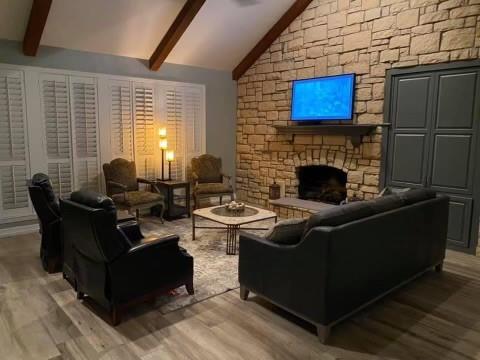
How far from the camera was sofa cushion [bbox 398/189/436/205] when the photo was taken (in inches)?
124

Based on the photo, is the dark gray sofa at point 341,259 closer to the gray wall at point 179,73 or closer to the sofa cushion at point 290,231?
the sofa cushion at point 290,231

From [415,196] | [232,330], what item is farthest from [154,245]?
[415,196]

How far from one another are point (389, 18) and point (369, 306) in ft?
12.2

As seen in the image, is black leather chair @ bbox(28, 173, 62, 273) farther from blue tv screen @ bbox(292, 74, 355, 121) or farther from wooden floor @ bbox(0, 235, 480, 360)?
blue tv screen @ bbox(292, 74, 355, 121)

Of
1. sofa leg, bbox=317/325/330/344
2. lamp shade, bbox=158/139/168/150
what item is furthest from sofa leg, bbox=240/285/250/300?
lamp shade, bbox=158/139/168/150

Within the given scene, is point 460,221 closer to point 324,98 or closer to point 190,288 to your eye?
point 324,98

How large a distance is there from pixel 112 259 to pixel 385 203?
2167 mm

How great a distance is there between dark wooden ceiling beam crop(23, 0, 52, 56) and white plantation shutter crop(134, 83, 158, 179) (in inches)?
57.9

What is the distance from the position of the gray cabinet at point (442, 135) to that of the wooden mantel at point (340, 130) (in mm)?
334

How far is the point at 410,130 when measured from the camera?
4.58 metres

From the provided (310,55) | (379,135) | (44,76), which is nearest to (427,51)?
(379,135)

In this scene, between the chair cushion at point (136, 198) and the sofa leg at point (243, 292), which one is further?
the chair cushion at point (136, 198)

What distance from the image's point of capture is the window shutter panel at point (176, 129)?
237 inches

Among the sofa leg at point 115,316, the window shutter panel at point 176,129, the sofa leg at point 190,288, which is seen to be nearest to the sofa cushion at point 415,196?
the sofa leg at point 190,288
